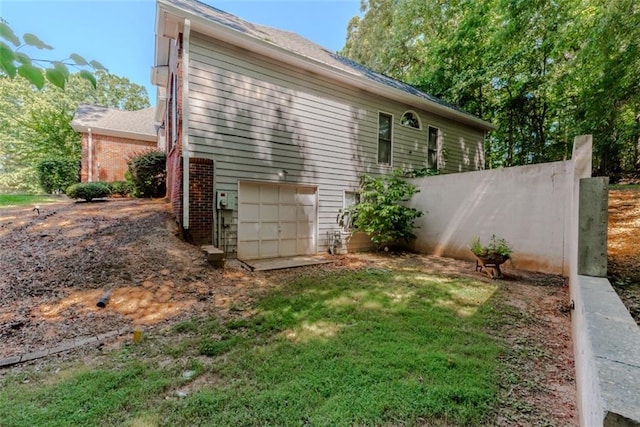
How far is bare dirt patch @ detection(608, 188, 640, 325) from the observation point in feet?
11.1

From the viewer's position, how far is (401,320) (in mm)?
3615

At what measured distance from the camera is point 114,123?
51.9 ft

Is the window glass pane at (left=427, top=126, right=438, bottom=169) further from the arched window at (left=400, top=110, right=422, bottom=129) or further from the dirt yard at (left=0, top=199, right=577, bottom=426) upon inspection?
the dirt yard at (left=0, top=199, right=577, bottom=426)

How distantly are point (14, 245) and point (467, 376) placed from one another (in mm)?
7154

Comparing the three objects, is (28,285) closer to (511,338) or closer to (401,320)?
(401,320)

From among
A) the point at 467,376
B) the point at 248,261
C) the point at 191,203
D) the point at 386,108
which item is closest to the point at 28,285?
the point at 191,203

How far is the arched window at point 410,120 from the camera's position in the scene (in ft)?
31.8

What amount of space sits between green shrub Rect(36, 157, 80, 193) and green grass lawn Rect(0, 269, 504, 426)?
1578 cm

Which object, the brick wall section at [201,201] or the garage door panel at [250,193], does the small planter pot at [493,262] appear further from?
the brick wall section at [201,201]

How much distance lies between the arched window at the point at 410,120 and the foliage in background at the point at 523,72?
4.28m

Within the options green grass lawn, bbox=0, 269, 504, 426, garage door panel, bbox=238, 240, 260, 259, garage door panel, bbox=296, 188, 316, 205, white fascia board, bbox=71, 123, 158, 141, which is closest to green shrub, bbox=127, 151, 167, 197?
garage door panel, bbox=238, 240, 260, 259

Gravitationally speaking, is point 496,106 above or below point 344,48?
below

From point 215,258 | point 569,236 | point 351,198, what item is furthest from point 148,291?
point 569,236

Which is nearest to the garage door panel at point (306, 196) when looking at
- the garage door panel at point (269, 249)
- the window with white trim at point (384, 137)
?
the garage door panel at point (269, 249)
